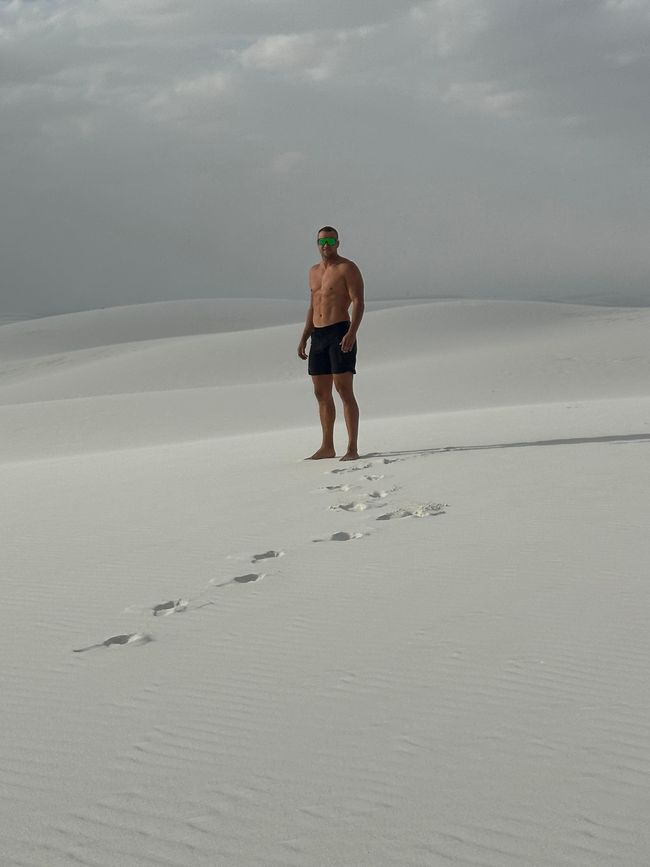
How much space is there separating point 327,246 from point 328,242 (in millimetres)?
38

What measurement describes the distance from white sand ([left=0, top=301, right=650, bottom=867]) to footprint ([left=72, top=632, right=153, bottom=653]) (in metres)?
0.02

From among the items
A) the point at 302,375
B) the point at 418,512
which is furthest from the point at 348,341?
the point at 302,375

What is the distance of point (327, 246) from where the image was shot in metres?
8.60

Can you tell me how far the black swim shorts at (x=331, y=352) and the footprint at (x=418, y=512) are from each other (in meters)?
2.31

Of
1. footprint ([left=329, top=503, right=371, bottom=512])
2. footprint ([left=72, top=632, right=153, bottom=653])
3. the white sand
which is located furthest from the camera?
footprint ([left=329, top=503, right=371, bottom=512])

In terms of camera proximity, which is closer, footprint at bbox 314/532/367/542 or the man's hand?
footprint at bbox 314/532/367/542

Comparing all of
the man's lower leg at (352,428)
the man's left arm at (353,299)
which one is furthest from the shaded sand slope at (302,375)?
the man's left arm at (353,299)

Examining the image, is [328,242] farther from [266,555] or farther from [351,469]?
[266,555]

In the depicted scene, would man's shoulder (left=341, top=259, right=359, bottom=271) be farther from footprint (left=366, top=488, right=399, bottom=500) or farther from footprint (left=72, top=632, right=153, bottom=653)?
footprint (left=72, top=632, right=153, bottom=653)

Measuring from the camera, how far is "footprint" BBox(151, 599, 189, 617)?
175 inches

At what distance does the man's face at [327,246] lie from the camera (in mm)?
8547

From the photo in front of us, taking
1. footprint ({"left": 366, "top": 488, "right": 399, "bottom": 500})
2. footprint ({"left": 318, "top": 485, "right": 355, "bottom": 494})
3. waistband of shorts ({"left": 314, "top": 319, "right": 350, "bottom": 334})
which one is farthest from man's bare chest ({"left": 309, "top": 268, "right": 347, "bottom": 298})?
footprint ({"left": 366, "top": 488, "right": 399, "bottom": 500})

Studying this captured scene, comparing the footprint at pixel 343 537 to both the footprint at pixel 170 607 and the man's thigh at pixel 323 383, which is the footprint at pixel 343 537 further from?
the man's thigh at pixel 323 383

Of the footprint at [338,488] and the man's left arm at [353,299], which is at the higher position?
the man's left arm at [353,299]
